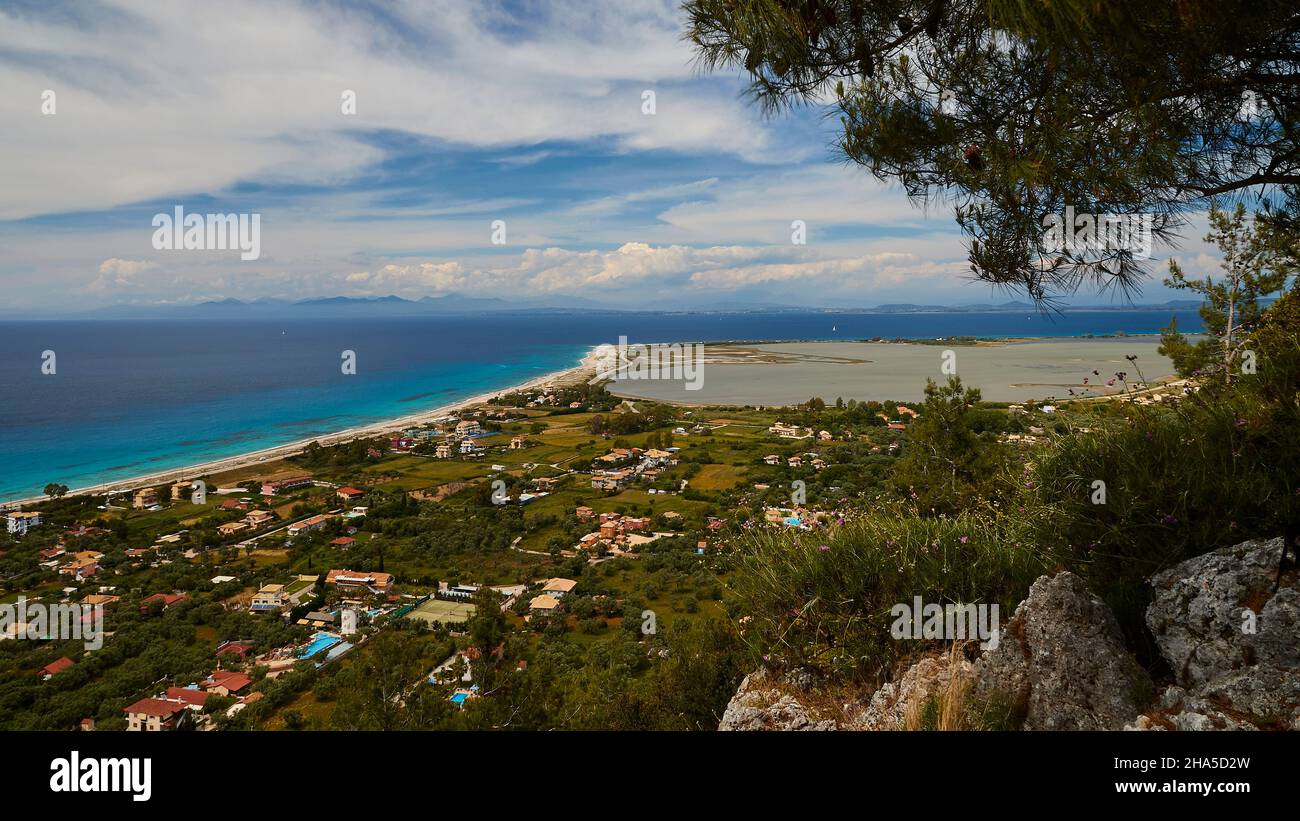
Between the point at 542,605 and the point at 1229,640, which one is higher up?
the point at 1229,640

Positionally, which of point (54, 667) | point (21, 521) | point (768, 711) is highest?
point (768, 711)

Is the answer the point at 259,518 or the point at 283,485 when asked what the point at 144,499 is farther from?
the point at 259,518

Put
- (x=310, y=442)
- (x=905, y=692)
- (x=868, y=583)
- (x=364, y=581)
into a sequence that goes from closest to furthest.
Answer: (x=905, y=692)
(x=868, y=583)
(x=364, y=581)
(x=310, y=442)

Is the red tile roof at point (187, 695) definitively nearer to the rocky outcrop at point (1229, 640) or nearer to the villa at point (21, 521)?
the rocky outcrop at point (1229, 640)

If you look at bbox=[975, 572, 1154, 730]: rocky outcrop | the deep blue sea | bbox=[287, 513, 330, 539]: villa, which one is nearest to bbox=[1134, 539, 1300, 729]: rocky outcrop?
bbox=[975, 572, 1154, 730]: rocky outcrop

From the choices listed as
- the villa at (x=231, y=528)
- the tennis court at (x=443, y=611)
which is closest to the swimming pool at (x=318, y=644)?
the tennis court at (x=443, y=611)

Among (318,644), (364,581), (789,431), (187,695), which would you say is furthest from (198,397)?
(187,695)
